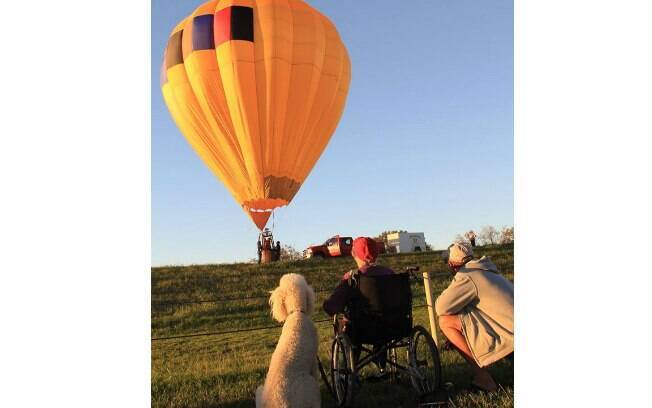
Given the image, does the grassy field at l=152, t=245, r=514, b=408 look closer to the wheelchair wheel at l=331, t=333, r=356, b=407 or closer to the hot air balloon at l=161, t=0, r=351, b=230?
the wheelchair wheel at l=331, t=333, r=356, b=407

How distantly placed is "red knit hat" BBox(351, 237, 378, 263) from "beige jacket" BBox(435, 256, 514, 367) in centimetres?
60

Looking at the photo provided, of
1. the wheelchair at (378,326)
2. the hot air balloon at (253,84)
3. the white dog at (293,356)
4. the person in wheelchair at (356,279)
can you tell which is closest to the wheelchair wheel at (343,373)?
the wheelchair at (378,326)

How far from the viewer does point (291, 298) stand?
3.12 metres

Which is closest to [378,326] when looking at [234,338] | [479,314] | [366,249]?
[366,249]

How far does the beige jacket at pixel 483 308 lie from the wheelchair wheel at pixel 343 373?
0.65m

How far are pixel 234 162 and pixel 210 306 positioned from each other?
15.4 ft

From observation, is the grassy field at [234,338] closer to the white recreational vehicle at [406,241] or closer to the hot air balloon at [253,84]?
the hot air balloon at [253,84]

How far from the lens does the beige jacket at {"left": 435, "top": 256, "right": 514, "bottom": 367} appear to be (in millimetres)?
3434

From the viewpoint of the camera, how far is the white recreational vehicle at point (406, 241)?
2566cm

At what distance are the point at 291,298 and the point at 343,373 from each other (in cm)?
90

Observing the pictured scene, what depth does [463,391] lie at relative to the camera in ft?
12.2
